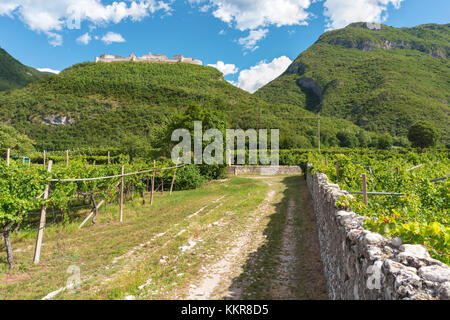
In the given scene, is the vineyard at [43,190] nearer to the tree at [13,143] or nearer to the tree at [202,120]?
the tree at [202,120]

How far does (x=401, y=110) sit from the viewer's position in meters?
58.2

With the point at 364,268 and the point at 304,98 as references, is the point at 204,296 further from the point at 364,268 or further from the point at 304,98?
the point at 304,98

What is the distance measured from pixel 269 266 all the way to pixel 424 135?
5217 cm

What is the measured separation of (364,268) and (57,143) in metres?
56.0

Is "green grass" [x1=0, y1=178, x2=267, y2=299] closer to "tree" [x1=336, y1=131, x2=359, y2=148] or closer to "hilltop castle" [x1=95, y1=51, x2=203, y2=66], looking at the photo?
"tree" [x1=336, y1=131, x2=359, y2=148]

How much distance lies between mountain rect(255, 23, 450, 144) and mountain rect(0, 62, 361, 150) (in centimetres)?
873

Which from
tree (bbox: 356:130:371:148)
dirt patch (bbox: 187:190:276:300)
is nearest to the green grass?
dirt patch (bbox: 187:190:276:300)

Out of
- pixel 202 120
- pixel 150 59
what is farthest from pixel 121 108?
pixel 150 59

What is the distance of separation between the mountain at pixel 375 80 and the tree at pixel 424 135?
35.0 ft

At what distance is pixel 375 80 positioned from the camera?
73.0 meters

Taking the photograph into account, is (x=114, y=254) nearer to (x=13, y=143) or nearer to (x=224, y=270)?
(x=224, y=270)

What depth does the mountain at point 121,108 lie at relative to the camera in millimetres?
50531

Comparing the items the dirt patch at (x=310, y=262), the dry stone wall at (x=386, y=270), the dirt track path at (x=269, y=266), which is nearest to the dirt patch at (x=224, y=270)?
the dirt track path at (x=269, y=266)

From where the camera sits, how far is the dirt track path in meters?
4.39
